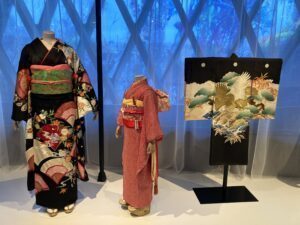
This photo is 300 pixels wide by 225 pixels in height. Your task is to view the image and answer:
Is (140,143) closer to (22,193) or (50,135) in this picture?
(50,135)

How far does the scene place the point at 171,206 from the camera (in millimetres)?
1925

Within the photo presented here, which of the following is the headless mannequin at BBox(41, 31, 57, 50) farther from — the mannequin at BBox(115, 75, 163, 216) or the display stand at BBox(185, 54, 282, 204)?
the display stand at BBox(185, 54, 282, 204)

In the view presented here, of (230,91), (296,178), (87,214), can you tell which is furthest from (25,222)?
(296,178)

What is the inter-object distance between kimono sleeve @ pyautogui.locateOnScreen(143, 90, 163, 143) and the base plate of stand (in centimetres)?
61

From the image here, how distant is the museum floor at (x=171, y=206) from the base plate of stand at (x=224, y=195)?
42 mm

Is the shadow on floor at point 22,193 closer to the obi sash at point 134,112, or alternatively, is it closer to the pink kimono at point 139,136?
the pink kimono at point 139,136

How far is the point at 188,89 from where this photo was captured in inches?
72.2

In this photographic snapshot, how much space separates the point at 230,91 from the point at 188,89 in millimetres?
248

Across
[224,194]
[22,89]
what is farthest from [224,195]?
[22,89]

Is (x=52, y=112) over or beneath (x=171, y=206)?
over

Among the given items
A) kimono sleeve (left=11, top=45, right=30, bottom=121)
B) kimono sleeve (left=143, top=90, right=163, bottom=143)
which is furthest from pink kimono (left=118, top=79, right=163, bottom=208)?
kimono sleeve (left=11, top=45, right=30, bottom=121)

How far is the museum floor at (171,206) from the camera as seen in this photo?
5.80 ft

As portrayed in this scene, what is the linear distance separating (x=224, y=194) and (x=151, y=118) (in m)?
0.78

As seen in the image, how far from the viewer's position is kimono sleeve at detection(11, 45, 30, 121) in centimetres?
174
